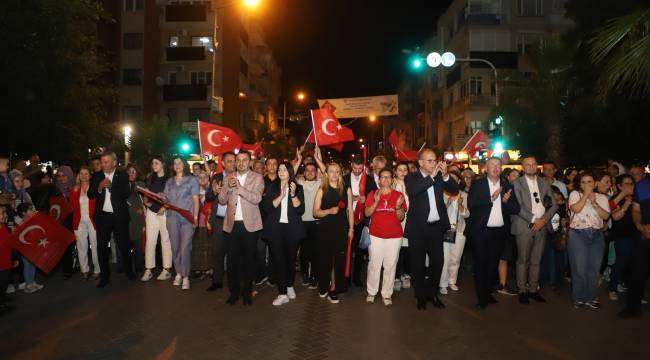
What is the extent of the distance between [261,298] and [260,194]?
1.68 meters

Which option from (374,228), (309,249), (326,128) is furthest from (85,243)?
(374,228)

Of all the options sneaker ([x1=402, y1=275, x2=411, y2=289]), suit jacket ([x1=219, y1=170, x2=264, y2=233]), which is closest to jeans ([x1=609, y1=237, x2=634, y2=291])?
sneaker ([x1=402, y1=275, x2=411, y2=289])

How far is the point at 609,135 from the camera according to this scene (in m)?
19.2

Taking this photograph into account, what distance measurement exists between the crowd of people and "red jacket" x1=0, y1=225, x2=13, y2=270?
0.05 feet

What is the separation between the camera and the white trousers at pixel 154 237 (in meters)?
9.88

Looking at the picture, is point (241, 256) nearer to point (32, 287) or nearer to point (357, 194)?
point (357, 194)

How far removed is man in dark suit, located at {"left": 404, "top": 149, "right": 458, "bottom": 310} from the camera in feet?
26.5

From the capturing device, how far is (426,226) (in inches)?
319

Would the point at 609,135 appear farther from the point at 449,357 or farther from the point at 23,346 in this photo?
the point at 23,346

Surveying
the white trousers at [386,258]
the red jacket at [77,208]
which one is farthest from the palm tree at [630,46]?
the red jacket at [77,208]

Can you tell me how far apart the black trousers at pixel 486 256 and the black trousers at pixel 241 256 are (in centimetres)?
318

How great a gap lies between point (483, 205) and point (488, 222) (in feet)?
0.83

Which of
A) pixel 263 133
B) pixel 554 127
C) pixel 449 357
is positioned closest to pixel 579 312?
pixel 449 357

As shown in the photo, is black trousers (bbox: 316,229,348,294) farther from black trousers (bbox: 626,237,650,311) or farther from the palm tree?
the palm tree
